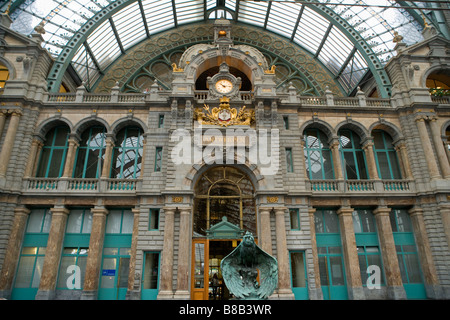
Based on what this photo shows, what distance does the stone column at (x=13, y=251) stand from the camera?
1855 centimetres

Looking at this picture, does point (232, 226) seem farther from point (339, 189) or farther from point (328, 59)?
point (328, 59)

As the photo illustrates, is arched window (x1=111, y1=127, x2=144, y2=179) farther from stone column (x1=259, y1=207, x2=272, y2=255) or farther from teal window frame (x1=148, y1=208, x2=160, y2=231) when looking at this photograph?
stone column (x1=259, y1=207, x2=272, y2=255)

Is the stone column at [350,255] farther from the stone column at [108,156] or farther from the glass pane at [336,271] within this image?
the stone column at [108,156]

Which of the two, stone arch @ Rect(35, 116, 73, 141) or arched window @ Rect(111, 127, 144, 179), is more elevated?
→ stone arch @ Rect(35, 116, 73, 141)

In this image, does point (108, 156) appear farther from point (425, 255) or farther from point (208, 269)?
point (425, 255)

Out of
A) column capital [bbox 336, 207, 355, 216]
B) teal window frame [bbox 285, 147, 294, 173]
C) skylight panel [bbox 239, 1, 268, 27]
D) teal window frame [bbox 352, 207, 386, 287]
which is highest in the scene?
skylight panel [bbox 239, 1, 268, 27]

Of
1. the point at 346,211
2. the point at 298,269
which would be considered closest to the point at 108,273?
the point at 298,269

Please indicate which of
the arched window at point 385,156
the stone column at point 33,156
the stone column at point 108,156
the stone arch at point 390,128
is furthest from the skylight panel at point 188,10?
the arched window at point 385,156

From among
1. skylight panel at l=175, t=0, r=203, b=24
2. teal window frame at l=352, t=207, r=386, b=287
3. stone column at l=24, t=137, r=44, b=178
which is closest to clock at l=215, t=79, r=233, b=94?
teal window frame at l=352, t=207, r=386, b=287

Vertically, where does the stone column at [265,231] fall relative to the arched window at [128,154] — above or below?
below

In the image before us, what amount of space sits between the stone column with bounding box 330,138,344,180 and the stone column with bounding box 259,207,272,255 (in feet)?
21.5

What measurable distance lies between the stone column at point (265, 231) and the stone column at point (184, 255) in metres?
4.83

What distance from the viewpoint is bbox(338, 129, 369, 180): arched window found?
23344mm

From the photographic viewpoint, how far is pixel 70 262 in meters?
20.1
